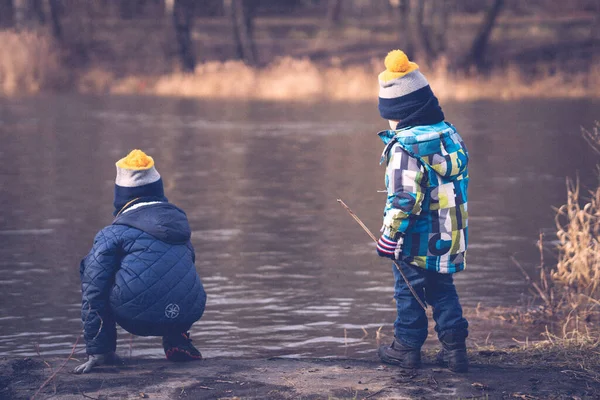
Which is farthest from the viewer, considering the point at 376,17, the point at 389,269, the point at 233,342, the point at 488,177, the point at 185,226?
Answer: the point at 376,17

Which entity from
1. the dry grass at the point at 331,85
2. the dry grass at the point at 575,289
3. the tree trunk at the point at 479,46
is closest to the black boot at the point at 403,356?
the dry grass at the point at 575,289

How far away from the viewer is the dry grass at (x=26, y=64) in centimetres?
3056

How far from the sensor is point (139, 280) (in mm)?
5625

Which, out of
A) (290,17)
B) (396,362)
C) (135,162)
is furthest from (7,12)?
(396,362)

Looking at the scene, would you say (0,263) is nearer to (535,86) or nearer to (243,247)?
(243,247)

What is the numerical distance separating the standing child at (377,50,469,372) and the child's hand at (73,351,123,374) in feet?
4.79

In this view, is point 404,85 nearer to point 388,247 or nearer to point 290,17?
point 388,247

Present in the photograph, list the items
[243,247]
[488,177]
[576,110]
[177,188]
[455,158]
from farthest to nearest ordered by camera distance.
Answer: [576,110]
[488,177]
[177,188]
[243,247]
[455,158]

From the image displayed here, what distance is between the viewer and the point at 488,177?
15.3 m

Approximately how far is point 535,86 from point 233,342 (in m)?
25.7

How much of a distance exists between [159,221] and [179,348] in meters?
0.74

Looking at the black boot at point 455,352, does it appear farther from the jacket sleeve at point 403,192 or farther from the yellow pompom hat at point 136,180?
the yellow pompom hat at point 136,180

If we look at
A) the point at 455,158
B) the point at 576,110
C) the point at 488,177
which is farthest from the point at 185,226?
the point at 576,110

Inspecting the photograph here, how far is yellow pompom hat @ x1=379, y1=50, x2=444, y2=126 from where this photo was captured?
5.61m
